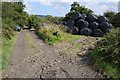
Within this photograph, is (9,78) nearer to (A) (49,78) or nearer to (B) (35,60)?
(A) (49,78)

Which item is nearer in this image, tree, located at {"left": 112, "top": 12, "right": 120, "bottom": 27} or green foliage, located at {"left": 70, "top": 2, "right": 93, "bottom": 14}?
tree, located at {"left": 112, "top": 12, "right": 120, "bottom": 27}

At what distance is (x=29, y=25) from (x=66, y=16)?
24835 mm

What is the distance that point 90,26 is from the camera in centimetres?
2511

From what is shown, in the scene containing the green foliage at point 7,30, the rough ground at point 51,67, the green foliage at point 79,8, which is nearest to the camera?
the rough ground at point 51,67

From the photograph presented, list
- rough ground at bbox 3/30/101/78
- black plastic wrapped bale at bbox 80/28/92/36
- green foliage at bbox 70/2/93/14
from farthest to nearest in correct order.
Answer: green foliage at bbox 70/2/93/14 < black plastic wrapped bale at bbox 80/28/92/36 < rough ground at bbox 3/30/101/78

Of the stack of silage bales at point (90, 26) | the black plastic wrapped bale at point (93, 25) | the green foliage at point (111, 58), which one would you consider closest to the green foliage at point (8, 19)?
the stack of silage bales at point (90, 26)

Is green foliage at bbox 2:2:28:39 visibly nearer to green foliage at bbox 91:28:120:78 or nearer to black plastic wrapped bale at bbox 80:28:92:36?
black plastic wrapped bale at bbox 80:28:92:36

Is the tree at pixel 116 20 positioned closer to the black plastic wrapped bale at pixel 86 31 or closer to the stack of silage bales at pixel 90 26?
the stack of silage bales at pixel 90 26

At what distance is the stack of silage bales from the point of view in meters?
24.7

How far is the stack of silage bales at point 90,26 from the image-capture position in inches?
974

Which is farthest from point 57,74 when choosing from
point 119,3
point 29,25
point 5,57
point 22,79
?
point 29,25

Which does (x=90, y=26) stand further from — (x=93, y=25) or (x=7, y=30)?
(x=7, y=30)

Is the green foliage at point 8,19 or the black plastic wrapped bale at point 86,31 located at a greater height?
the green foliage at point 8,19

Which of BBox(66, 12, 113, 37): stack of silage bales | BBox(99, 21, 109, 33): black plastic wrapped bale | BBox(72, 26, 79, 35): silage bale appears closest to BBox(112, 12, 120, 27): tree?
BBox(66, 12, 113, 37): stack of silage bales
